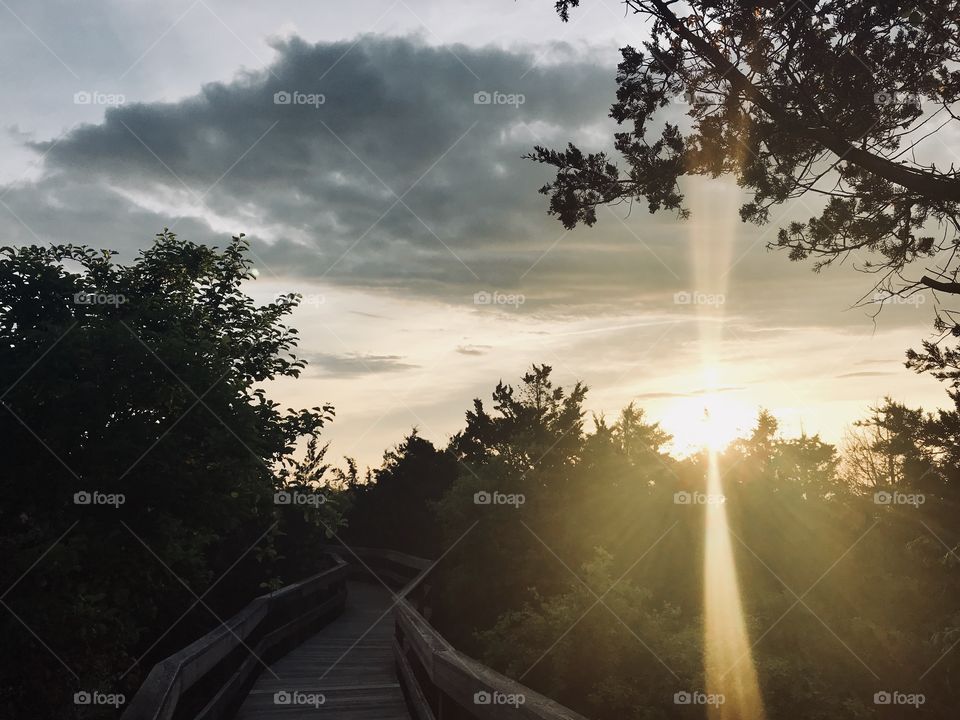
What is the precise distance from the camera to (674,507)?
17.3 meters

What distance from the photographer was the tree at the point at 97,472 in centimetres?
665

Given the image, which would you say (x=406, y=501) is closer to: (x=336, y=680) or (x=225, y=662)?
(x=336, y=680)

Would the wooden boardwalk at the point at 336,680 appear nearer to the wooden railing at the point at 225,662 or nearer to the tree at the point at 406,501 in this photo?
the wooden railing at the point at 225,662

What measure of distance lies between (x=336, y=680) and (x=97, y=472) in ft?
16.3

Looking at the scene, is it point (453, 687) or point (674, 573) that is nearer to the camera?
point (453, 687)

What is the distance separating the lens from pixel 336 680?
10.3 metres

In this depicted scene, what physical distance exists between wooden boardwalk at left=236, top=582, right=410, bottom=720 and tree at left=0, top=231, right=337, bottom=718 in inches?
66.9

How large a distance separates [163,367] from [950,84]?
31.4 feet

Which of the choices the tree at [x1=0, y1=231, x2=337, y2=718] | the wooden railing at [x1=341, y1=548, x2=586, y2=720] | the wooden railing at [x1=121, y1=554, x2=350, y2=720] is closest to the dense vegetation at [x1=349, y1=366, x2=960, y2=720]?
the wooden railing at [x1=341, y1=548, x2=586, y2=720]

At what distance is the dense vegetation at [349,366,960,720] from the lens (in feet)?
30.1

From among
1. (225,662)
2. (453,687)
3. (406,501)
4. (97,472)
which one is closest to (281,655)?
(225,662)

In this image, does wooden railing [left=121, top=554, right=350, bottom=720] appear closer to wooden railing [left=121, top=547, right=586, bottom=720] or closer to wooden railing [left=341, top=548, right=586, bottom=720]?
wooden railing [left=121, top=547, right=586, bottom=720]

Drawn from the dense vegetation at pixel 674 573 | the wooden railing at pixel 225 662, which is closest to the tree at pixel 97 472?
the wooden railing at pixel 225 662

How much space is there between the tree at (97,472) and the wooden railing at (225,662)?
0.99 meters
